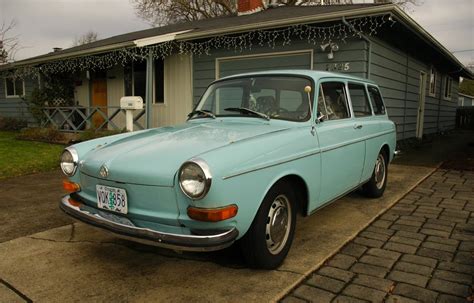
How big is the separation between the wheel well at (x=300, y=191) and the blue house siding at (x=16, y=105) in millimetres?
15284

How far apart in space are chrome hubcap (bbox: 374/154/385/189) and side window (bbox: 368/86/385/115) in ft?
1.99

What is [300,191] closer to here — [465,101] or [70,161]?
[70,161]

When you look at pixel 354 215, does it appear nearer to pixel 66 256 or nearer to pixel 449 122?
pixel 66 256

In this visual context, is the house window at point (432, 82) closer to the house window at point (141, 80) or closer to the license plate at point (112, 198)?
the house window at point (141, 80)

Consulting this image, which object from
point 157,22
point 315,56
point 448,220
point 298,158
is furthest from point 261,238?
point 157,22

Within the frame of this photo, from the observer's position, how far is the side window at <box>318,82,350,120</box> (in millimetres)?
3643

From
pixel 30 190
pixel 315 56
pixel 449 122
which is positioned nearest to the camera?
pixel 30 190

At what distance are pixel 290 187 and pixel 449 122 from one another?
1830cm

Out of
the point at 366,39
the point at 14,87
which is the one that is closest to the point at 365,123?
the point at 366,39

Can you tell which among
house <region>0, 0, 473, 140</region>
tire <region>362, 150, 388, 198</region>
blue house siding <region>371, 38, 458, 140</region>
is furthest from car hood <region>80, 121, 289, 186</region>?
blue house siding <region>371, 38, 458, 140</region>

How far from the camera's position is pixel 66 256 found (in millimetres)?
3195

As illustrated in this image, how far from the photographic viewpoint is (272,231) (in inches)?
114

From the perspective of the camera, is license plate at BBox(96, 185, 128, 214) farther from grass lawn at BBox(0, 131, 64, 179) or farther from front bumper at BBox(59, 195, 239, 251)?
grass lawn at BBox(0, 131, 64, 179)

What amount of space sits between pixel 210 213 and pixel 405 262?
5.85 ft
